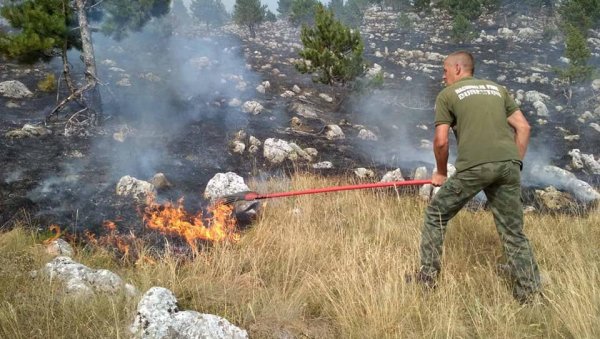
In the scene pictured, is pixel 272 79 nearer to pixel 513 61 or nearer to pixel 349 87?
pixel 349 87

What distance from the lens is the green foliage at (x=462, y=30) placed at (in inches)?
858

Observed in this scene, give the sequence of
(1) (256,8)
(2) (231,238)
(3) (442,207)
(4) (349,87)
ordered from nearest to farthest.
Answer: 1. (3) (442,207)
2. (2) (231,238)
3. (4) (349,87)
4. (1) (256,8)

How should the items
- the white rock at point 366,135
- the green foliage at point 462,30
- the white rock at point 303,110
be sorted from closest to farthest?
the white rock at point 366,135 < the white rock at point 303,110 < the green foliage at point 462,30

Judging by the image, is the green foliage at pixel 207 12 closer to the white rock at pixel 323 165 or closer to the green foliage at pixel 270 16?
the green foliage at pixel 270 16

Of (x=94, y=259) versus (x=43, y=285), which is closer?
(x=43, y=285)

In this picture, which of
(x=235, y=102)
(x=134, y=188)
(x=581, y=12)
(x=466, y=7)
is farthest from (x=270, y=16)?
(x=134, y=188)

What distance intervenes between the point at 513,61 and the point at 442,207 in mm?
18287

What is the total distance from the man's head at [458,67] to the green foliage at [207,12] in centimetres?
Answer: 3849

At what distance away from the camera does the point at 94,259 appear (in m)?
3.94

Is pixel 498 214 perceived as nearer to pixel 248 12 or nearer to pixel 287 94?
pixel 287 94

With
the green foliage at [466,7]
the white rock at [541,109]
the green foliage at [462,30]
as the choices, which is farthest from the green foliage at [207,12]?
the white rock at [541,109]

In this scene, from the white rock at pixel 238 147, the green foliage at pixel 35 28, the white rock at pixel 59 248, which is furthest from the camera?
the white rock at pixel 238 147

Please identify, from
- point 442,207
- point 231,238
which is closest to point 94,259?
point 231,238

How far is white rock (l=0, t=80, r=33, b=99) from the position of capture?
9680 mm
